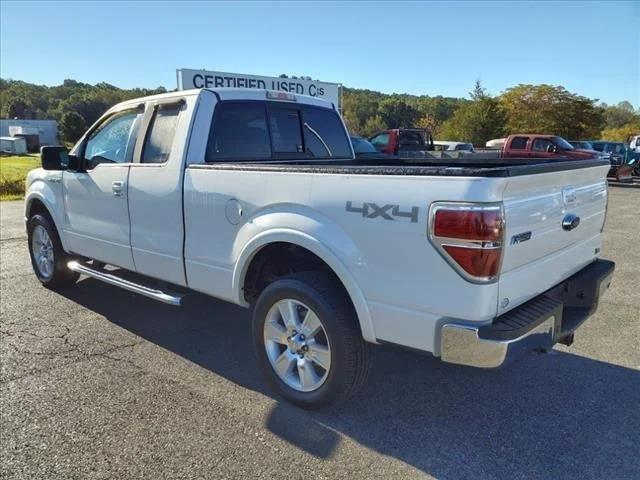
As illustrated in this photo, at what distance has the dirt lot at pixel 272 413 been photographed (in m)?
2.80

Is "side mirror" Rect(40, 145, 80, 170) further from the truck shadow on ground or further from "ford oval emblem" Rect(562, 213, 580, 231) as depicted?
"ford oval emblem" Rect(562, 213, 580, 231)

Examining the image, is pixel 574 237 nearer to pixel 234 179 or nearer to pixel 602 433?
pixel 602 433

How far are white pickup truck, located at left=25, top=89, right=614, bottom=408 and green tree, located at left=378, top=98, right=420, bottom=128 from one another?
7810cm

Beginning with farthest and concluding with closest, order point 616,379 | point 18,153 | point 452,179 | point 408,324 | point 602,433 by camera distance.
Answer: point 18,153 < point 616,379 < point 602,433 < point 408,324 < point 452,179

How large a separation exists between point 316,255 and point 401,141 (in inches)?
709

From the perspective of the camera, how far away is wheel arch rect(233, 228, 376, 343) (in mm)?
2951

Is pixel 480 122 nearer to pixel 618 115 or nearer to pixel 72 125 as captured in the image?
pixel 618 115

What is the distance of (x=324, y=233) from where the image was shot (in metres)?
3.03

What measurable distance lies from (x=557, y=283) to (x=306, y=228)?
1595 mm

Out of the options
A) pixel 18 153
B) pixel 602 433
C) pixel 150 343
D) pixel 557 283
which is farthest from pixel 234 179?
pixel 18 153

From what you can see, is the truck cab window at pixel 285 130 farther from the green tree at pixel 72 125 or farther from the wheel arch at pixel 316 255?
the green tree at pixel 72 125

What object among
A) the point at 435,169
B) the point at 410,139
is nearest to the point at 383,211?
the point at 435,169

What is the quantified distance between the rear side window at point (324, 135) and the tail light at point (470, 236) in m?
2.47

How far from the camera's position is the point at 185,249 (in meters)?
3.96
